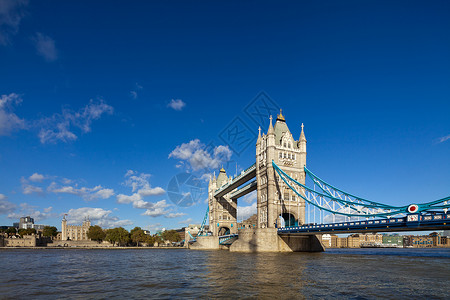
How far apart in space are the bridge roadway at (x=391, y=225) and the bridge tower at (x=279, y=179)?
12027 mm

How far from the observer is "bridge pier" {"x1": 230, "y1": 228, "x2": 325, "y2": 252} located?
190 feet

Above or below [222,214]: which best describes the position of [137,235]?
below

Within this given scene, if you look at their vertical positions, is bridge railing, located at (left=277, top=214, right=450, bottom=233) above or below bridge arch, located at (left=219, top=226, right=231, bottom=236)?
above

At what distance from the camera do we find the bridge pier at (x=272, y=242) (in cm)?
5806

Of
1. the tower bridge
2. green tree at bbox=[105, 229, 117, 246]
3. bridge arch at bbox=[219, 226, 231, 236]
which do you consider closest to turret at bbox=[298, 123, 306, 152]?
the tower bridge

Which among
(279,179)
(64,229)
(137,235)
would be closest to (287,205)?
(279,179)

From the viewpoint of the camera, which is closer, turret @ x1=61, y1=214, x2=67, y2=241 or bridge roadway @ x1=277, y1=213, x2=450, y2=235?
bridge roadway @ x1=277, y1=213, x2=450, y2=235

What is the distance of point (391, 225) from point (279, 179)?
26.7 metres

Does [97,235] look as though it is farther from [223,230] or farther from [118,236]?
[223,230]

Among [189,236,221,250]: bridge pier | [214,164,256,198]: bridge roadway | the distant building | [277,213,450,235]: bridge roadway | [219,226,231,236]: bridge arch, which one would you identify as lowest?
the distant building

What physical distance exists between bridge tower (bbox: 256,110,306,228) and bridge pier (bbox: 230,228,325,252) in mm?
4385

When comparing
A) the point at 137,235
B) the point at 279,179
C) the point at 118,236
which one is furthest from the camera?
the point at 137,235

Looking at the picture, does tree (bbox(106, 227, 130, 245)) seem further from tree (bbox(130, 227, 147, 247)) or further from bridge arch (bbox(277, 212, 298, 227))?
bridge arch (bbox(277, 212, 298, 227))

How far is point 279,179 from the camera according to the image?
65625 mm
